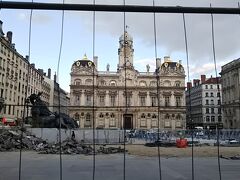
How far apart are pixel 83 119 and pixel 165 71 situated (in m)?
31.6

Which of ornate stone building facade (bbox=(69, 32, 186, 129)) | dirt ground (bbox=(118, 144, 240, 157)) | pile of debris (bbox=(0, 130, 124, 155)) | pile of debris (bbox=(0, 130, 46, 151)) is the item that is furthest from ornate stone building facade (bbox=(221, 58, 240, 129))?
pile of debris (bbox=(0, 130, 46, 151))

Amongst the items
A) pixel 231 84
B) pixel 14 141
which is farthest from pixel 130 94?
pixel 14 141

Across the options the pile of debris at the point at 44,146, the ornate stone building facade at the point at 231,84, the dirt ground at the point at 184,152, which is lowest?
the dirt ground at the point at 184,152

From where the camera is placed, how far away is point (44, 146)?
85.0ft

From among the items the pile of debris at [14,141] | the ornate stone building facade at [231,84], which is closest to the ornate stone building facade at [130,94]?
the ornate stone building facade at [231,84]

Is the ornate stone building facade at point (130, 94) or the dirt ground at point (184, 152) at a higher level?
the ornate stone building facade at point (130, 94)

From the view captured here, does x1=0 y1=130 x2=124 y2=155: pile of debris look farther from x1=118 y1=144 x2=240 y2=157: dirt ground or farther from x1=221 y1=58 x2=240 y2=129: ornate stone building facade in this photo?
x1=221 y1=58 x2=240 y2=129: ornate stone building facade

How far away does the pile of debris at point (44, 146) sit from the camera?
22.8 meters

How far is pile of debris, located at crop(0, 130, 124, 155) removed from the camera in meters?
22.8

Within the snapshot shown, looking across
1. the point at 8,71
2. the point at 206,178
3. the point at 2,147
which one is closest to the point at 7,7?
the point at 206,178

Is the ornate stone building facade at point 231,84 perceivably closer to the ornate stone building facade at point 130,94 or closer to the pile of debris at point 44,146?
the ornate stone building facade at point 130,94

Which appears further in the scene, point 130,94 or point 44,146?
point 130,94

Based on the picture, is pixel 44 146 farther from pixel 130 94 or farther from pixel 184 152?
pixel 130 94

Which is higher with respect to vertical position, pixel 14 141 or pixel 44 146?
pixel 14 141
